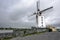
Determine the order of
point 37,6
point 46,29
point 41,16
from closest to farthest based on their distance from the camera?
point 46,29 < point 41,16 < point 37,6

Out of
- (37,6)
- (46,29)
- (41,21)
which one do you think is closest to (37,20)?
(41,21)

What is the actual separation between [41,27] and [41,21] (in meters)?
4.73

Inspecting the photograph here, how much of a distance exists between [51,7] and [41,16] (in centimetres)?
903

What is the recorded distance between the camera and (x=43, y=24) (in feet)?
283

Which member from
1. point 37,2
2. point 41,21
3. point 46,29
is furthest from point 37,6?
point 46,29

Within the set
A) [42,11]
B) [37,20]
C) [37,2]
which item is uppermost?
[37,2]

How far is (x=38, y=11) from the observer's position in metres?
93.1

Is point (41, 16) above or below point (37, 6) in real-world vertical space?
below

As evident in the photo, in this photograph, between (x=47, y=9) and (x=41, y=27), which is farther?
(x=47, y=9)

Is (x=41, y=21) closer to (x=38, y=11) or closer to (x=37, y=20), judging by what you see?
(x=37, y=20)

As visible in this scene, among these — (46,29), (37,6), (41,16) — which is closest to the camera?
(46,29)

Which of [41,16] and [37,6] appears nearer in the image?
[41,16]

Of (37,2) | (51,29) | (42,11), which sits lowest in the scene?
(51,29)

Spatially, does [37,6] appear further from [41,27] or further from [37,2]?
[41,27]
